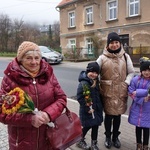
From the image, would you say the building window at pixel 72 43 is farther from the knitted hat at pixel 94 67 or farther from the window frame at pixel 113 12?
the knitted hat at pixel 94 67

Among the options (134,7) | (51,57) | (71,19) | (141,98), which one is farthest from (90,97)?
(71,19)

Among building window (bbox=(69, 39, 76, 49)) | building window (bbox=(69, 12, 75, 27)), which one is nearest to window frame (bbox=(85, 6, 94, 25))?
building window (bbox=(69, 12, 75, 27))

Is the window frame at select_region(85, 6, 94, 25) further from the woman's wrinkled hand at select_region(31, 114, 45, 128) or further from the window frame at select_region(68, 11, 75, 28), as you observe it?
the woman's wrinkled hand at select_region(31, 114, 45, 128)

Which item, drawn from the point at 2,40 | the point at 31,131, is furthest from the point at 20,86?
the point at 2,40

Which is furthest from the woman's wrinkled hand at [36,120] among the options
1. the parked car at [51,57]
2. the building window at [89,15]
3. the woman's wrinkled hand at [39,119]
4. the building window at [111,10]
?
the building window at [89,15]

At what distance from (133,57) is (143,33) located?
4.02 meters

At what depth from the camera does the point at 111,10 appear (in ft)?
81.1

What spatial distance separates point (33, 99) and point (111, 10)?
23.6 m

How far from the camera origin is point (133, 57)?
19.0m

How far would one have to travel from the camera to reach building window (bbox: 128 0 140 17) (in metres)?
22.3

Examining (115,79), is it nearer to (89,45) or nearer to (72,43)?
(89,45)

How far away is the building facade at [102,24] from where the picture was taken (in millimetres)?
21734

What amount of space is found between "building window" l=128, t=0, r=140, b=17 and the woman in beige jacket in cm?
1973

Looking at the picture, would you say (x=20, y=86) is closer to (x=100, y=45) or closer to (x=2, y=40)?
(x=100, y=45)
